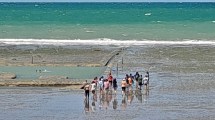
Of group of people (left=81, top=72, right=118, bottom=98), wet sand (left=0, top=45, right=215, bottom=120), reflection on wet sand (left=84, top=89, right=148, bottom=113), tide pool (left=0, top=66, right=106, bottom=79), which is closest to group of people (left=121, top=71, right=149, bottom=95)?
reflection on wet sand (left=84, top=89, right=148, bottom=113)

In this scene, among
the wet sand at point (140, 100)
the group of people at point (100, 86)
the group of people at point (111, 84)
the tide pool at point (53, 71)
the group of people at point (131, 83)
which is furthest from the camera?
the tide pool at point (53, 71)

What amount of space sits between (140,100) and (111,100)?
160cm

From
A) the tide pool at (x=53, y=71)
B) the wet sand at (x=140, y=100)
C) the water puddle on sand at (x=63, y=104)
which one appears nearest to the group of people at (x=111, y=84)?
the water puddle on sand at (x=63, y=104)

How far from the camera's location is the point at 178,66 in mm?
54219

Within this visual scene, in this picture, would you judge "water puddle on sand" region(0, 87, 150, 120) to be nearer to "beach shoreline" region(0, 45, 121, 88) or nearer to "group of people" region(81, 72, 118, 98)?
"group of people" region(81, 72, 118, 98)

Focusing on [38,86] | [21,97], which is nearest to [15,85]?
[38,86]

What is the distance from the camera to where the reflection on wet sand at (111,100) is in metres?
35.5

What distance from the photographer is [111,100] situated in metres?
37.6

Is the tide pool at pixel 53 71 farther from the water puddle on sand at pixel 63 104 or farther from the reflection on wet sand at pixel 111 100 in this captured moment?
the reflection on wet sand at pixel 111 100

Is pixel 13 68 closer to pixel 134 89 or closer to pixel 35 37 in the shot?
pixel 134 89

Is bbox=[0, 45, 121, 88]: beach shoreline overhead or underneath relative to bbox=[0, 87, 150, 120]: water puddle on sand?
underneath

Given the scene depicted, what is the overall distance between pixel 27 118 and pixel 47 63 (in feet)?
75.4

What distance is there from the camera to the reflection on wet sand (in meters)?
35.5

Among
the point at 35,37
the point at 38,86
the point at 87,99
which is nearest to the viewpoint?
the point at 87,99
